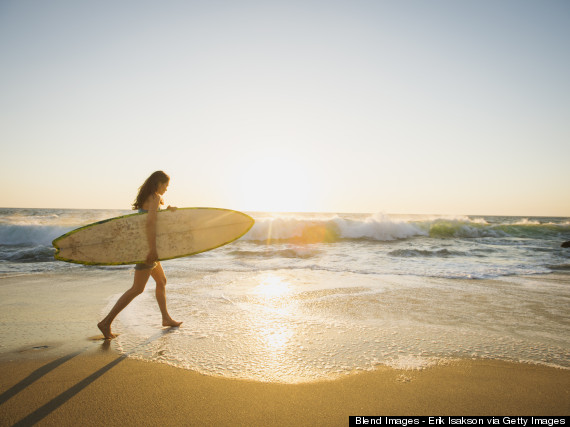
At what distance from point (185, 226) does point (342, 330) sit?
2.42 metres

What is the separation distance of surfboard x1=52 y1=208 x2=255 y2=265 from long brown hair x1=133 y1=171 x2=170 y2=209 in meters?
0.42

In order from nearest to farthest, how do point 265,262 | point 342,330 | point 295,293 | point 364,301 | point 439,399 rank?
1. point 439,399
2. point 342,330
3. point 364,301
4. point 295,293
5. point 265,262

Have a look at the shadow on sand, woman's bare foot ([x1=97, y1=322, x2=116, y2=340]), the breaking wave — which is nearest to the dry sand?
the shadow on sand

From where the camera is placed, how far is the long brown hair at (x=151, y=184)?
11.4 feet

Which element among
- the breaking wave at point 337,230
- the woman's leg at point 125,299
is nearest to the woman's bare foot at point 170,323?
the woman's leg at point 125,299

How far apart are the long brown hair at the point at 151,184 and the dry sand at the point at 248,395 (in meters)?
1.71

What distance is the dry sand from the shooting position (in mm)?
1912

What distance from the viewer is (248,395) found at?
2.14 meters

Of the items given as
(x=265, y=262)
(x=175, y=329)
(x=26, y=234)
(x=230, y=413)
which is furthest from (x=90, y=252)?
(x=26, y=234)

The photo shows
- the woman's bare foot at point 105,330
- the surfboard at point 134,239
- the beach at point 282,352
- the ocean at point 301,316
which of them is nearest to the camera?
the beach at point 282,352

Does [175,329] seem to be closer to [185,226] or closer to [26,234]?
[185,226]

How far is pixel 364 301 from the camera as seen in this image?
4.72 metres

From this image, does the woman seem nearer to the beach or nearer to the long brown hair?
the long brown hair

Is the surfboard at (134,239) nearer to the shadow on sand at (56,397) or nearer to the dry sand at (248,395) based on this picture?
the shadow on sand at (56,397)
